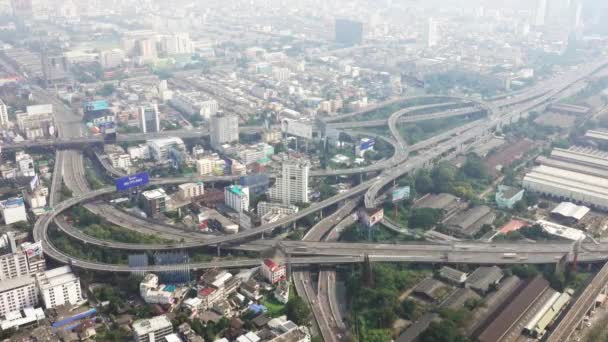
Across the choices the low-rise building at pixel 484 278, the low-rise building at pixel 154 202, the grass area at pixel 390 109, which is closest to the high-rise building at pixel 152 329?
the low-rise building at pixel 154 202

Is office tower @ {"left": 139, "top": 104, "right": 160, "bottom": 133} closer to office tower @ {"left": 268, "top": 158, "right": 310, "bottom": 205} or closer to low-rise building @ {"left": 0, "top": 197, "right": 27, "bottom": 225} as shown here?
low-rise building @ {"left": 0, "top": 197, "right": 27, "bottom": 225}

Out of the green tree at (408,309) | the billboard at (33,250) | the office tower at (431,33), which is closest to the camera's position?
the green tree at (408,309)

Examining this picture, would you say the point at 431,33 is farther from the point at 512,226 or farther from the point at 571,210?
the point at 512,226

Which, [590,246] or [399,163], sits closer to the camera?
[590,246]

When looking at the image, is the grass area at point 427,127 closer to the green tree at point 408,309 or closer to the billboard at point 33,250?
the green tree at point 408,309

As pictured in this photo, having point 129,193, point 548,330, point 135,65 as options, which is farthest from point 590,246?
point 135,65

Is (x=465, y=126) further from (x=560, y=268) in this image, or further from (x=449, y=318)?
(x=449, y=318)

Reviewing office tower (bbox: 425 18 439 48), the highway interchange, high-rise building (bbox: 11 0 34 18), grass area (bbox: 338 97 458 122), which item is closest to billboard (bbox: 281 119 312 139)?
the highway interchange

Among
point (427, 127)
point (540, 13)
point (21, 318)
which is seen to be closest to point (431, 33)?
point (540, 13)
